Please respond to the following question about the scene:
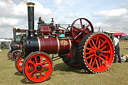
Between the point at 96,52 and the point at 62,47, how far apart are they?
1.36 metres

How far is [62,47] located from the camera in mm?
4895

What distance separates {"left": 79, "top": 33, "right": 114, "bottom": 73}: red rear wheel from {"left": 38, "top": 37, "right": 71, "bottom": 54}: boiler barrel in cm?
55

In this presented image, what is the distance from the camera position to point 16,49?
1006cm

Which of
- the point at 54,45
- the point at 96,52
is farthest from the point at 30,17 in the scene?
the point at 96,52

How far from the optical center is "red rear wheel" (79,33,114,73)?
189 inches

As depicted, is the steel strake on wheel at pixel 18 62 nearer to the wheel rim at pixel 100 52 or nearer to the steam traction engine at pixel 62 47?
the steam traction engine at pixel 62 47

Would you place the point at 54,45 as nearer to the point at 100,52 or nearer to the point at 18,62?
the point at 18,62

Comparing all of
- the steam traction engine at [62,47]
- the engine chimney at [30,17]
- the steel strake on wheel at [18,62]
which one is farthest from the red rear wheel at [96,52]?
the steel strake on wheel at [18,62]

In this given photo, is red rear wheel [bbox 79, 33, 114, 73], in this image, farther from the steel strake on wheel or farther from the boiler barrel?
the steel strake on wheel

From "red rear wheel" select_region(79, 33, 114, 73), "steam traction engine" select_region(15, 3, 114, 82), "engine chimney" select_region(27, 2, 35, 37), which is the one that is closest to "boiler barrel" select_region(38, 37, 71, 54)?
"steam traction engine" select_region(15, 3, 114, 82)

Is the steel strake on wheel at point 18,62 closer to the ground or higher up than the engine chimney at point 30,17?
closer to the ground

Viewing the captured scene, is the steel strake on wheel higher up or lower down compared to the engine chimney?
lower down

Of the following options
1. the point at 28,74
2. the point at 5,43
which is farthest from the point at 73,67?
the point at 5,43

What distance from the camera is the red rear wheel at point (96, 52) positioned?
4.81 metres
